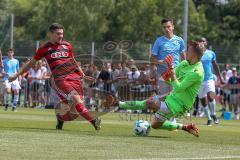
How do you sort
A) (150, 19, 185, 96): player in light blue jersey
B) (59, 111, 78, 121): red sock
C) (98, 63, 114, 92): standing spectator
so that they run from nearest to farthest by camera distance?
1. (59, 111, 78, 121): red sock
2. (150, 19, 185, 96): player in light blue jersey
3. (98, 63, 114, 92): standing spectator

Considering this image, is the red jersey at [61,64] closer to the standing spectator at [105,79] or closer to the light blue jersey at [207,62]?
the light blue jersey at [207,62]

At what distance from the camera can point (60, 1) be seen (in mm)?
61562

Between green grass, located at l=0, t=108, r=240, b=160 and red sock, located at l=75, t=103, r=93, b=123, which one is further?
red sock, located at l=75, t=103, r=93, b=123

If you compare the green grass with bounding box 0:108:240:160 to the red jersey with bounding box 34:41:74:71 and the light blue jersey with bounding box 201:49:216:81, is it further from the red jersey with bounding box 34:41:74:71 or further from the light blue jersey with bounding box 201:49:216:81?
the light blue jersey with bounding box 201:49:216:81

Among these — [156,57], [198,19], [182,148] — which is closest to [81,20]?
[198,19]

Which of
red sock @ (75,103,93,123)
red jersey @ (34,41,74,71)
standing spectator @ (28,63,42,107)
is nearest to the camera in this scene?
red sock @ (75,103,93,123)

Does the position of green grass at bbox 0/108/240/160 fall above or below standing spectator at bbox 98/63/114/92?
below

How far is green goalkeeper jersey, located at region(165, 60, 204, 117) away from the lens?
14.4m

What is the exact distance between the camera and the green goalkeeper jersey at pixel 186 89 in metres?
14.4

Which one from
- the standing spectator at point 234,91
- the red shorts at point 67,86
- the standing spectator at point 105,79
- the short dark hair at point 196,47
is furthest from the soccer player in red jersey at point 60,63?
the standing spectator at point 234,91

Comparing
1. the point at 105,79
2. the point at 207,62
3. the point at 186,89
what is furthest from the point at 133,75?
the point at 186,89

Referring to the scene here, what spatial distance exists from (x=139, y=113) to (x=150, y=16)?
124 ft

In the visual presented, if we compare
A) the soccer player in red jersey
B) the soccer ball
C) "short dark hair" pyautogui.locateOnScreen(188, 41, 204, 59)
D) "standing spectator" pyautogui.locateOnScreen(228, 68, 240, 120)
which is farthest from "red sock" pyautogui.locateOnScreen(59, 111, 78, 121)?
"standing spectator" pyautogui.locateOnScreen(228, 68, 240, 120)

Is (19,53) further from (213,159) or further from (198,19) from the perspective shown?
(198,19)
